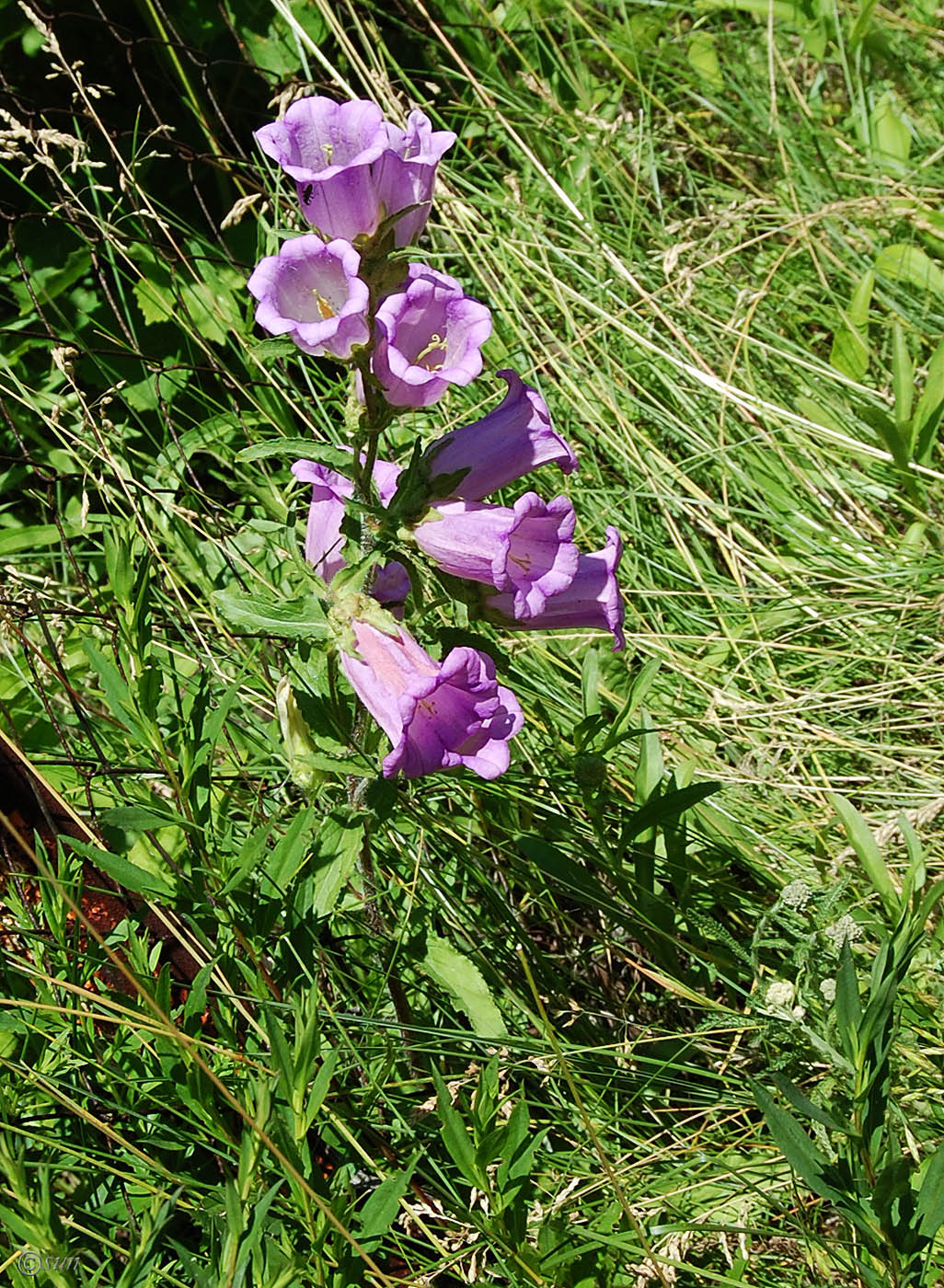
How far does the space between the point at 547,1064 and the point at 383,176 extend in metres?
1.40

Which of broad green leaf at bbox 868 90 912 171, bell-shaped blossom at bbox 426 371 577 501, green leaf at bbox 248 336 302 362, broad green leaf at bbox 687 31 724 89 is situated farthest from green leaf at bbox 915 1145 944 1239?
broad green leaf at bbox 687 31 724 89

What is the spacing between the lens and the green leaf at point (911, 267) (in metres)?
3.38

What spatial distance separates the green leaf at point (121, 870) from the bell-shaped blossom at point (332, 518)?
1.72 ft

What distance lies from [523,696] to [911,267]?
1881 mm

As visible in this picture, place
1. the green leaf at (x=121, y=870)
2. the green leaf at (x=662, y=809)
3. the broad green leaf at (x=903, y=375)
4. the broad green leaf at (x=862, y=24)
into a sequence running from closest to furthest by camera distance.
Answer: the green leaf at (x=121, y=870) < the green leaf at (x=662, y=809) < the broad green leaf at (x=903, y=375) < the broad green leaf at (x=862, y=24)

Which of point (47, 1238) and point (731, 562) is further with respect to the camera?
point (731, 562)

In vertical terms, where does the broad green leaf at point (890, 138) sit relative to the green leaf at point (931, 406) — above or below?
above

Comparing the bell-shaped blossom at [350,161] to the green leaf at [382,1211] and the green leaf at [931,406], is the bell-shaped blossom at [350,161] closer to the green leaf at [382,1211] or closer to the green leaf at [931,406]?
the green leaf at [382,1211]

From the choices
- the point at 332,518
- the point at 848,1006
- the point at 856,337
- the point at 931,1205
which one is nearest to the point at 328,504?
the point at 332,518

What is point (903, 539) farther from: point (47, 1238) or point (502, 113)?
point (47, 1238)

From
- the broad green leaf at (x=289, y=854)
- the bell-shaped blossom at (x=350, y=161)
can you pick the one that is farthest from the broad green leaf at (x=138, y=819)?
the bell-shaped blossom at (x=350, y=161)

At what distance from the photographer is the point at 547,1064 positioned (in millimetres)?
1924

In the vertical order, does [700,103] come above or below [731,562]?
above

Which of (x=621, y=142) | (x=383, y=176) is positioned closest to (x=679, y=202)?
(x=621, y=142)
